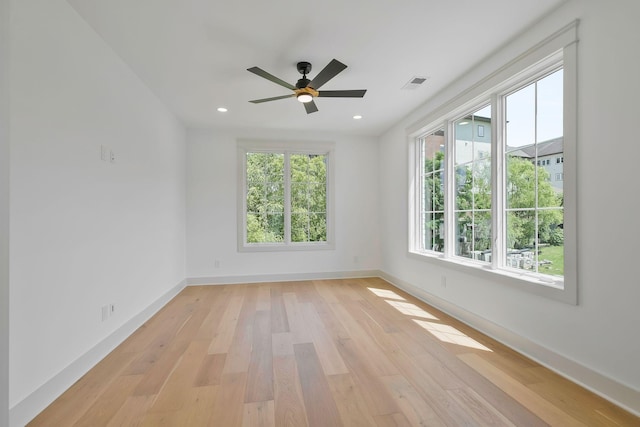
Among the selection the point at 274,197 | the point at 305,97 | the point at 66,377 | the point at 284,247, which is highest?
the point at 305,97

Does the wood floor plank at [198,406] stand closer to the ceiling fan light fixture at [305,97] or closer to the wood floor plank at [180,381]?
the wood floor plank at [180,381]

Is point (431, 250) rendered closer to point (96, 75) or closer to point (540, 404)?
point (540, 404)

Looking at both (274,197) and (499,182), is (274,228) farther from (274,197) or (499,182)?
(499,182)

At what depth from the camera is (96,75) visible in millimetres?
2395

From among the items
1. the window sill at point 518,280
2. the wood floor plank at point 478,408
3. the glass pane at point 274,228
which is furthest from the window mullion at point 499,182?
Answer: the glass pane at point 274,228

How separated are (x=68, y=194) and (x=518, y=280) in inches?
135

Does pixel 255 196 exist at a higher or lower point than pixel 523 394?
higher

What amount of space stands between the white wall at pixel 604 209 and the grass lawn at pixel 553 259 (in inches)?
9.0

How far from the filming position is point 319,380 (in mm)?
2045

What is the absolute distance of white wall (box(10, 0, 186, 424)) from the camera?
5.41 feet

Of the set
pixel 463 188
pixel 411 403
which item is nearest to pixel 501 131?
pixel 463 188

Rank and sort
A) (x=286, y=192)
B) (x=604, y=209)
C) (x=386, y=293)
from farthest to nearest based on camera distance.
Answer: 1. (x=286, y=192)
2. (x=386, y=293)
3. (x=604, y=209)

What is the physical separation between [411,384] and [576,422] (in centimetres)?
86

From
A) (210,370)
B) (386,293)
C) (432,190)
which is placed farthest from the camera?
(386,293)
